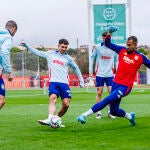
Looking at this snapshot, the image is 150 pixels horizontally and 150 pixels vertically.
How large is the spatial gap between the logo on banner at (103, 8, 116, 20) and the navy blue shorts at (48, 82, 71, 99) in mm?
33099

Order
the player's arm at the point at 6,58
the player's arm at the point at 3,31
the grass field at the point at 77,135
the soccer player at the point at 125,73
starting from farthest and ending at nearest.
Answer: the soccer player at the point at 125,73
the player's arm at the point at 3,31
the player's arm at the point at 6,58
the grass field at the point at 77,135

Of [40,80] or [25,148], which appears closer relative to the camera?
[25,148]

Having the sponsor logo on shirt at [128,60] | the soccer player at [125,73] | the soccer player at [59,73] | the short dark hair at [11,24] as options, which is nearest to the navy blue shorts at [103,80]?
the soccer player at [59,73]

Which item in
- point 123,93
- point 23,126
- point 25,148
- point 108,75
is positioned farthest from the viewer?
point 108,75

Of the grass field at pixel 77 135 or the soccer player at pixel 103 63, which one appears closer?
the grass field at pixel 77 135

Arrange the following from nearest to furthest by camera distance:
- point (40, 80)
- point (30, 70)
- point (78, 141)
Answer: point (78, 141)
point (40, 80)
point (30, 70)

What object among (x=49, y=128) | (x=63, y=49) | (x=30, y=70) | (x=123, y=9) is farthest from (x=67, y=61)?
(x=30, y=70)

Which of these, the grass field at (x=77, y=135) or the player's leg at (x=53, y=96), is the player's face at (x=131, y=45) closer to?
the grass field at (x=77, y=135)

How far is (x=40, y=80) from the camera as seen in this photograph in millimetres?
57625

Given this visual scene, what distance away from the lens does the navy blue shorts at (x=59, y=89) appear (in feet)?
39.5

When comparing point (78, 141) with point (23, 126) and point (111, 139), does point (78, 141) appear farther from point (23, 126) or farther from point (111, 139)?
point (23, 126)

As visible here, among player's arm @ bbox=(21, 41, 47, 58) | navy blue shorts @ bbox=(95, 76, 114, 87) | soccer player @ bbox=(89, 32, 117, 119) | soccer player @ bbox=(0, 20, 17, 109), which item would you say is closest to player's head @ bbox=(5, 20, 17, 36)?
soccer player @ bbox=(0, 20, 17, 109)

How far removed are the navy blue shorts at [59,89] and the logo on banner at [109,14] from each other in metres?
33.1

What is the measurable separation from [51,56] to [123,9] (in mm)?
34098
